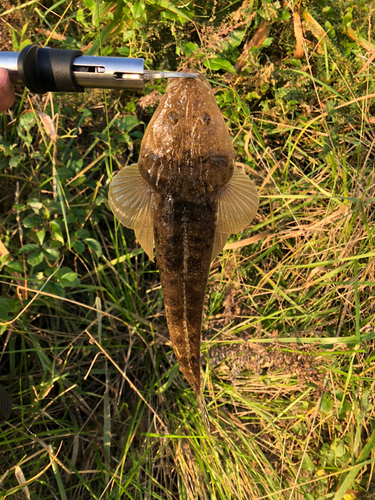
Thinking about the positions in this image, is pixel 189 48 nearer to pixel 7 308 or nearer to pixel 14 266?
pixel 14 266

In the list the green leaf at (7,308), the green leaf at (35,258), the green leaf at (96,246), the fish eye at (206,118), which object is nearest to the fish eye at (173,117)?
the fish eye at (206,118)

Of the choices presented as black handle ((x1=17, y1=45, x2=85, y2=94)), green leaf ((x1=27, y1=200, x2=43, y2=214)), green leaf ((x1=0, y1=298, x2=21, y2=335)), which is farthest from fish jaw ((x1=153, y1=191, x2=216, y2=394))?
green leaf ((x1=0, y1=298, x2=21, y2=335))

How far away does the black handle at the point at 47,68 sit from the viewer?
172 cm

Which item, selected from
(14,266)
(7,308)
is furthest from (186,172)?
(7,308)

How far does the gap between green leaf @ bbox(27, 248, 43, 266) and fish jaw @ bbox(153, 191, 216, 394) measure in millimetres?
1141

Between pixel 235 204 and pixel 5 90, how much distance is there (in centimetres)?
138

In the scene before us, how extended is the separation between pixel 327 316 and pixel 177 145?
82.9 inches

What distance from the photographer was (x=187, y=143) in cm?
208

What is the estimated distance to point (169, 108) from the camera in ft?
6.87

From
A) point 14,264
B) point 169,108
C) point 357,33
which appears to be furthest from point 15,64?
point 357,33

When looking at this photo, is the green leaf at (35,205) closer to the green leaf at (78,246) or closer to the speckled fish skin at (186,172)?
the green leaf at (78,246)

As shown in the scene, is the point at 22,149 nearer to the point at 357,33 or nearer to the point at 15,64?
the point at 15,64

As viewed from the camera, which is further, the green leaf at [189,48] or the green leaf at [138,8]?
the green leaf at [189,48]

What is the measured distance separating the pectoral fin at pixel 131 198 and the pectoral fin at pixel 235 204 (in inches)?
16.9
